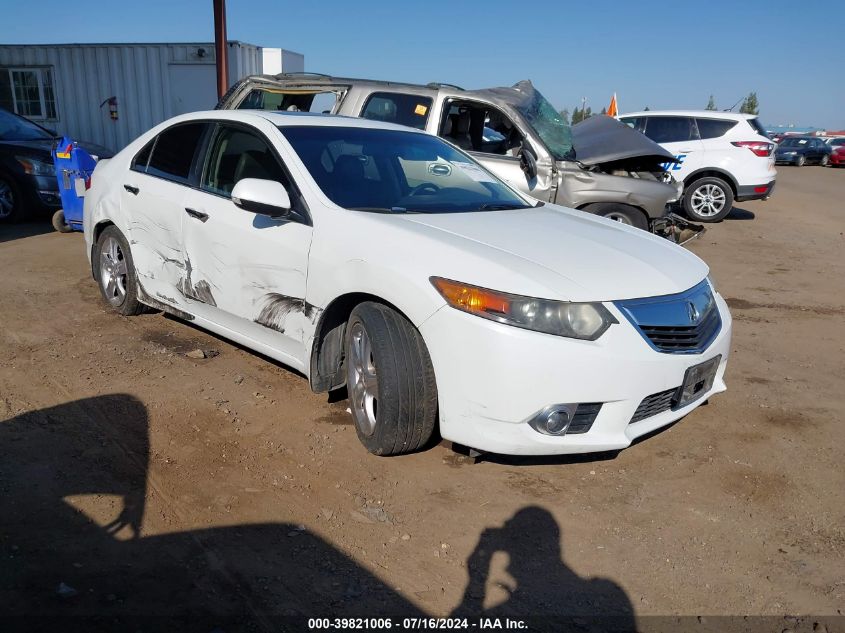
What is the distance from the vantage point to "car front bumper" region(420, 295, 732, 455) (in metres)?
2.93

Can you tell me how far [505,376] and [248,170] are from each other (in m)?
2.21

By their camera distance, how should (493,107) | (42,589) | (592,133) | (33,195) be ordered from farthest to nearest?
(33,195) < (592,133) < (493,107) < (42,589)

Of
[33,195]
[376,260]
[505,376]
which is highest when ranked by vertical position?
[376,260]

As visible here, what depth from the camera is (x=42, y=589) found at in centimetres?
247

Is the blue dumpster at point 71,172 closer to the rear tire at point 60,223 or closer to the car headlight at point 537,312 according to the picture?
the rear tire at point 60,223

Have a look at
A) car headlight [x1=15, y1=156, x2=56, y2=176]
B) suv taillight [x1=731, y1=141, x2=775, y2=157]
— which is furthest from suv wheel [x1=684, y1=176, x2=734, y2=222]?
car headlight [x1=15, y1=156, x2=56, y2=176]

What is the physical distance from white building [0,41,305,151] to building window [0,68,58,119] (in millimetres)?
19

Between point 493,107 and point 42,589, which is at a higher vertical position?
point 493,107

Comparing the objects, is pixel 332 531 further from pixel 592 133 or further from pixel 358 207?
pixel 592 133

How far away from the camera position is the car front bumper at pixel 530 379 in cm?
293

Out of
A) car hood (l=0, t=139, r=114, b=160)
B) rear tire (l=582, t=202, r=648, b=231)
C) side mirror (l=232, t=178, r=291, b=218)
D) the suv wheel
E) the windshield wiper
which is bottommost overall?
the suv wheel

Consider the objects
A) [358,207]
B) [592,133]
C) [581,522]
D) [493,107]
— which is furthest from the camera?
[592,133]

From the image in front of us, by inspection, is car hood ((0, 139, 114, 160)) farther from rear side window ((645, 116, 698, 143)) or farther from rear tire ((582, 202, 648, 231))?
rear side window ((645, 116, 698, 143))

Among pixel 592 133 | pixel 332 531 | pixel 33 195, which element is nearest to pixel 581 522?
pixel 332 531
